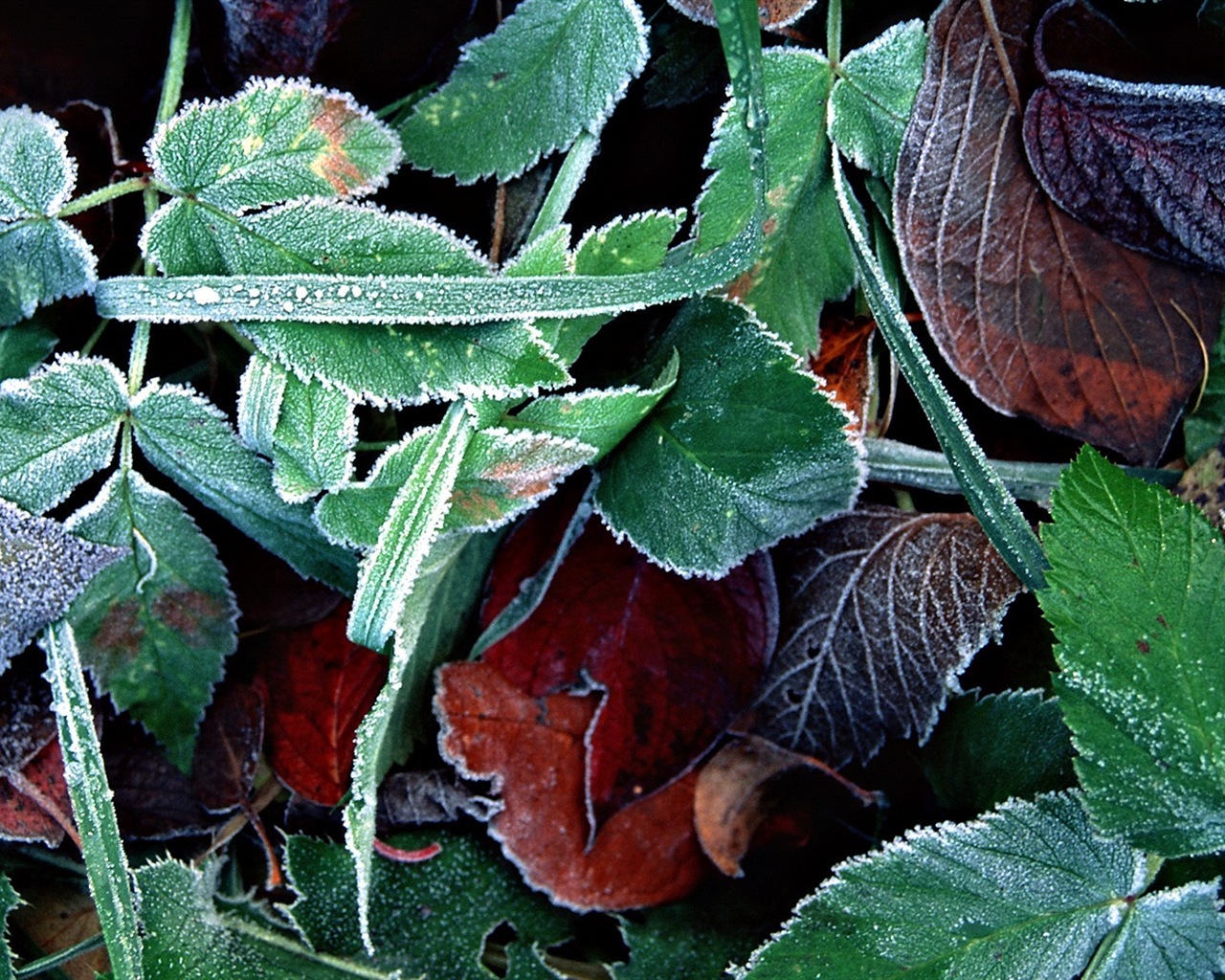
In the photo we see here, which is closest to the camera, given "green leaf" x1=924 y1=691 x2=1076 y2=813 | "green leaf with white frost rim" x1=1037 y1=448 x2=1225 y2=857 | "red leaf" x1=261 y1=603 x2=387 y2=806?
"green leaf with white frost rim" x1=1037 y1=448 x2=1225 y2=857

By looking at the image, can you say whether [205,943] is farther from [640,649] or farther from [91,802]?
[640,649]

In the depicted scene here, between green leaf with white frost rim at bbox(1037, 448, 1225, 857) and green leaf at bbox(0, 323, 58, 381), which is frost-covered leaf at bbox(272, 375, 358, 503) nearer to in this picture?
green leaf at bbox(0, 323, 58, 381)

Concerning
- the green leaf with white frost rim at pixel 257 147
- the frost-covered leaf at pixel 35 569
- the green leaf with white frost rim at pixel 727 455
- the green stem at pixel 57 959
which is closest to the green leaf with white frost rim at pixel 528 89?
the green leaf with white frost rim at pixel 257 147

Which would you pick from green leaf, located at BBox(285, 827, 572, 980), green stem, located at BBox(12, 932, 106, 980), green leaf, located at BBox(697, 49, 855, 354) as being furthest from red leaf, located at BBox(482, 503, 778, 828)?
green stem, located at BBox(12, 932, 106, 980)

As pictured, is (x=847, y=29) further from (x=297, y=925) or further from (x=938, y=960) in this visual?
(x=297, y=925)

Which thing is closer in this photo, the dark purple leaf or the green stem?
the dark purple leaf

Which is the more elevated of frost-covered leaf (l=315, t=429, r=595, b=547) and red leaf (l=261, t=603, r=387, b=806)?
frost-covered leaf (l=315, t=429, r=595, b=547)
